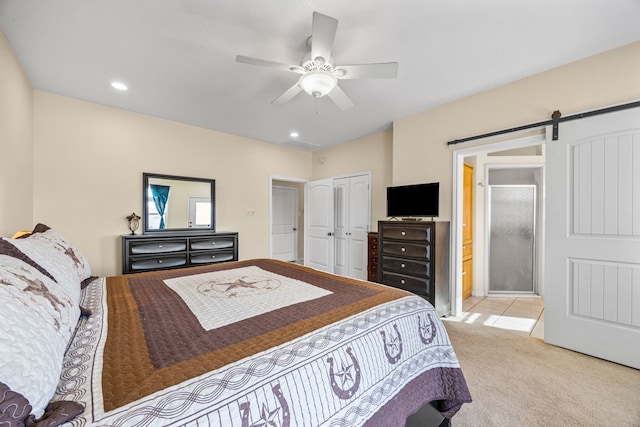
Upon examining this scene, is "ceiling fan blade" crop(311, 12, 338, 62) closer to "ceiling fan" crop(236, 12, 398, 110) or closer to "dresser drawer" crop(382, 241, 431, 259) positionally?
"ceiling fan" crop(236, 12, 398, 110)

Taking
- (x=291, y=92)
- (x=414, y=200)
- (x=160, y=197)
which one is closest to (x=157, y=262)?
(x=160, y=197)

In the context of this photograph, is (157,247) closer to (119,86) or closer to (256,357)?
(119,86)

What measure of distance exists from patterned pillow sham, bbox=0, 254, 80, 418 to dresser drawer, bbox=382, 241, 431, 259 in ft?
9.63

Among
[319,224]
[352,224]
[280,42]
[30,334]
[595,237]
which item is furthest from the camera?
[319,224]

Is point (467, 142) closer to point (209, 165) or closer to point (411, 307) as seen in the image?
point (411, 307)

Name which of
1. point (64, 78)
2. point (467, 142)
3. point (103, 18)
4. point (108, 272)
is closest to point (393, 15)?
point (467, 142)

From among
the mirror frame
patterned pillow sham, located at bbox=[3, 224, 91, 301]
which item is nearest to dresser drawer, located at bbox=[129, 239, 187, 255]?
the mirror frame

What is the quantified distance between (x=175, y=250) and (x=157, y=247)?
219mm

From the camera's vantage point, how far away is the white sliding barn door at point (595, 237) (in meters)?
2.03

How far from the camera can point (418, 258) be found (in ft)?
9.83

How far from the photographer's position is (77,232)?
3078 millimetres

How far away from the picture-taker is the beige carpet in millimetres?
1537

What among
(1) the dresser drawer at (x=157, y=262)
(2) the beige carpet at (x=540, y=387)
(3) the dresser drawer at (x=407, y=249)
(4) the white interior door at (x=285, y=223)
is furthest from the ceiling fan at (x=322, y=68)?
(4) the white interior door at (x=285, y=223)

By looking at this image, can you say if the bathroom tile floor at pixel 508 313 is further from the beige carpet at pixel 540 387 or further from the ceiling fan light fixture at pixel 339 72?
the ceiling fan light fixture at pixel 339 72
